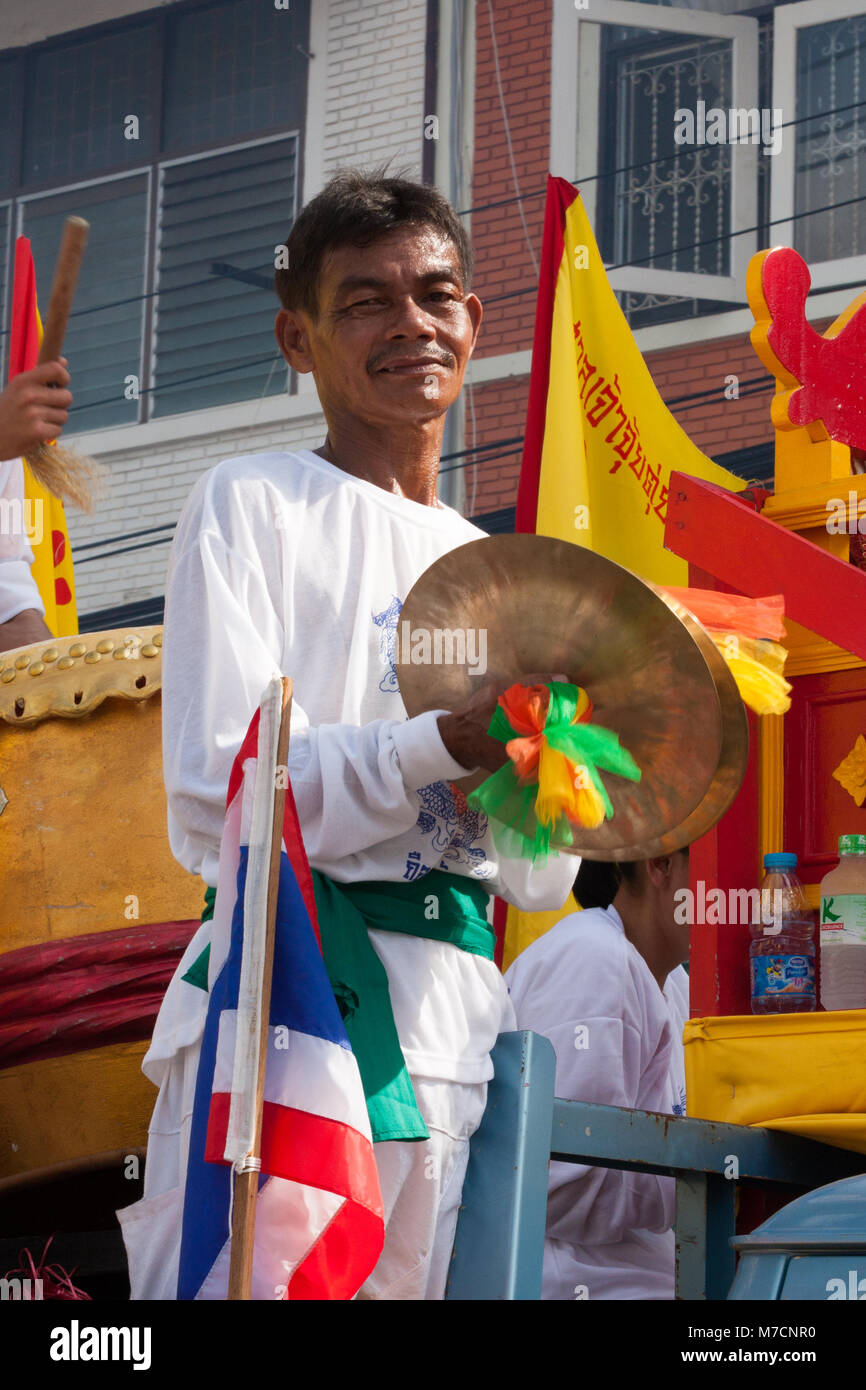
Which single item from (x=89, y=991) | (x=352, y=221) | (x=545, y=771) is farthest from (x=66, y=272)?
(x=89, y=991)

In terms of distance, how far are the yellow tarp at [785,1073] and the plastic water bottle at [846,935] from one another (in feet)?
0.40

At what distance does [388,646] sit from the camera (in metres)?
2.35

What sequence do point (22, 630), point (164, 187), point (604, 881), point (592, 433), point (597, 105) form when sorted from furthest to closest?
point (164, 187)
point (597, 105)
point (592, 433)
point (604, 881)
point (22, 630)

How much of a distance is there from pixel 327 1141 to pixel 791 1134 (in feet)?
3.28

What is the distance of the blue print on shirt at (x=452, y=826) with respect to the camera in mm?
2266

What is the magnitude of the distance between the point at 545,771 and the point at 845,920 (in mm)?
914

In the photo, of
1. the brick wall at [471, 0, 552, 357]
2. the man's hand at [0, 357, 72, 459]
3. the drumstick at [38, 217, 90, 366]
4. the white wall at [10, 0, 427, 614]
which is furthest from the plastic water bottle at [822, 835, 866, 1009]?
the white wall at [10, 0, 427, 614]

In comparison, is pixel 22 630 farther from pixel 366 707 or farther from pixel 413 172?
pixel 413 172

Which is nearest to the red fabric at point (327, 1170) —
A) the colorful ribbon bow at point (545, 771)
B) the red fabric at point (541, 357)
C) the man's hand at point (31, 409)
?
the colorful ribbon bow at point (545, 771)

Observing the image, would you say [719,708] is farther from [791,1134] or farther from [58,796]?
[58,796]

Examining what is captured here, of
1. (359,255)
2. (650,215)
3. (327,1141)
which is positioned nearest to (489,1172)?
(327,1141)

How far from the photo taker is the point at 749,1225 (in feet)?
9.15

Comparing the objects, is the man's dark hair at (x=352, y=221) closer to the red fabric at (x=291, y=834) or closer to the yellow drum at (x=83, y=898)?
the red fabric at (x=291, y=834)

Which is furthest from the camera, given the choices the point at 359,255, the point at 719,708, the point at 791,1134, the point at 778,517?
the point at 778,517
